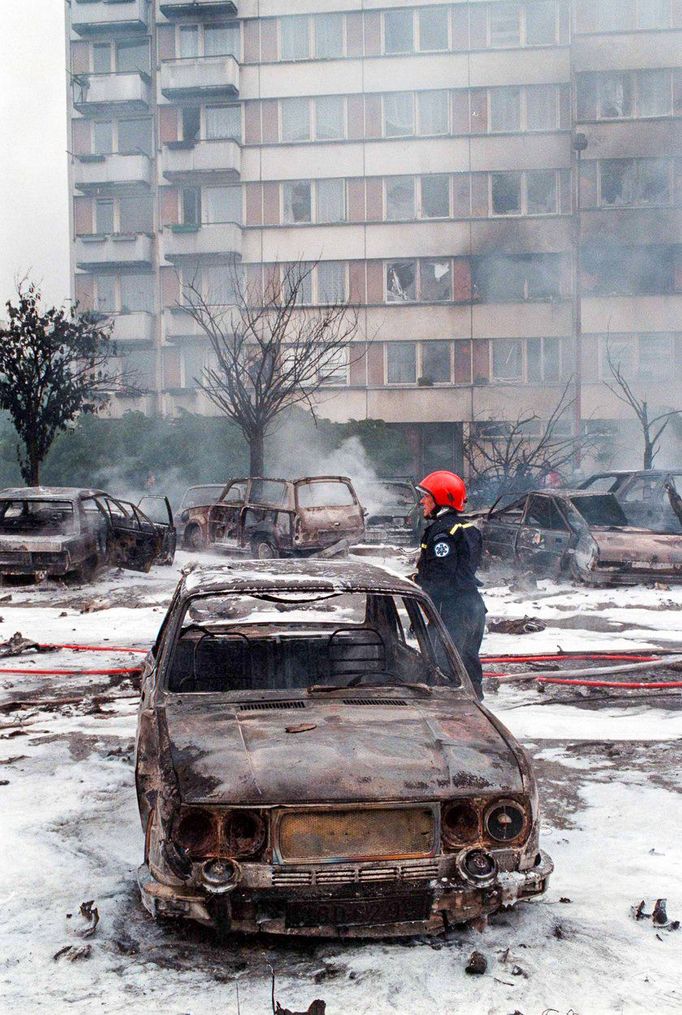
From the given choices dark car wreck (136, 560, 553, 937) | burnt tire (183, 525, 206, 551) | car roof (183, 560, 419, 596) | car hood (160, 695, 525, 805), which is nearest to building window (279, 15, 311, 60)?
burnt tire (183, 525, 206, 551)

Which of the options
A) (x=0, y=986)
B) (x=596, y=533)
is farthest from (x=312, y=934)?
(x=596, y=533)

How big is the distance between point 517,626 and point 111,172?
34.5 metres

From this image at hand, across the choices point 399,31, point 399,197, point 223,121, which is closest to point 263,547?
point 399,197

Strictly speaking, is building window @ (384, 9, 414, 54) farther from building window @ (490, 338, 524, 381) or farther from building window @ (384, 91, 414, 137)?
building window @ (490, 338, 524, 381)

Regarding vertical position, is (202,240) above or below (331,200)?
below

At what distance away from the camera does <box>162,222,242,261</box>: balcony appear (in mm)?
38656

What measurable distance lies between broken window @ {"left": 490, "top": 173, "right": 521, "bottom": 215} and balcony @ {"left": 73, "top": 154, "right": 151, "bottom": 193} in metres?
12.8

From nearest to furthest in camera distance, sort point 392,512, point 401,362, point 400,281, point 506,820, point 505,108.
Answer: point 506,820, point 392,512, point 505,108, point 401,362, point 400,281

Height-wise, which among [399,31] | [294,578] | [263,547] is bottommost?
[263,547]

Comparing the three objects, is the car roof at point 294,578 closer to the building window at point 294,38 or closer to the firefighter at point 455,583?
the firefighter at point 455,583

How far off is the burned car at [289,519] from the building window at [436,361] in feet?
67.0

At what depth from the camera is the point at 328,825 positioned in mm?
3510

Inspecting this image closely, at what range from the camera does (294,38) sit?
129 feet

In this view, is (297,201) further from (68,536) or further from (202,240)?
→ (68,536)
